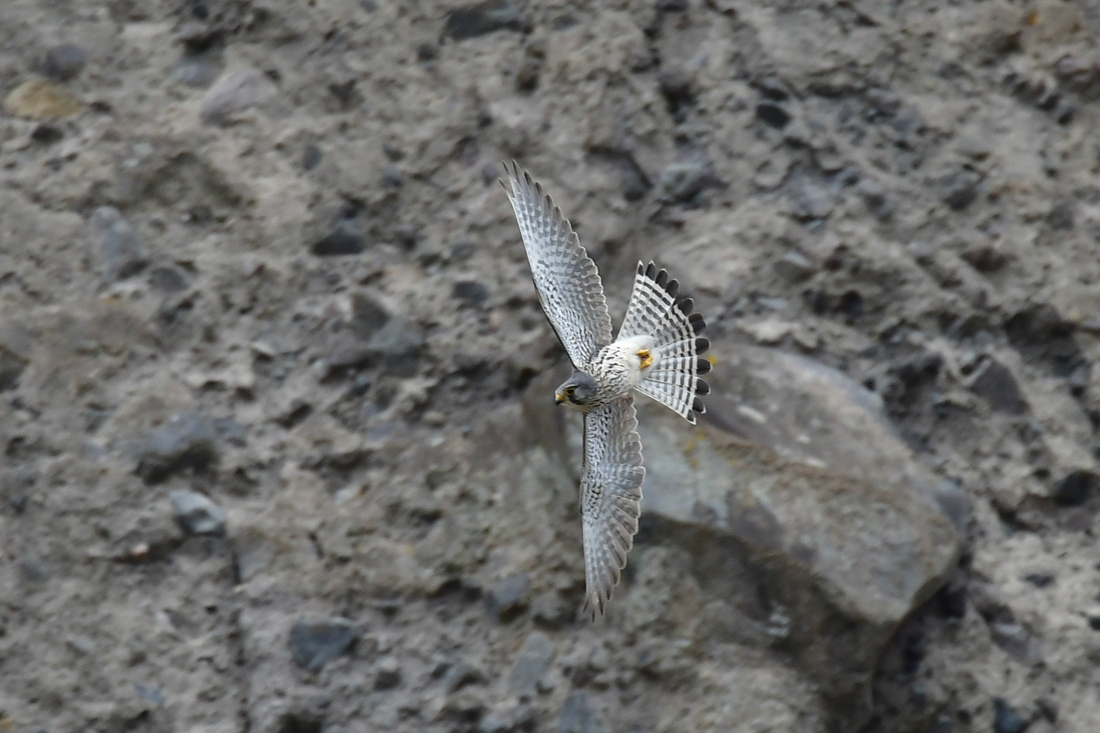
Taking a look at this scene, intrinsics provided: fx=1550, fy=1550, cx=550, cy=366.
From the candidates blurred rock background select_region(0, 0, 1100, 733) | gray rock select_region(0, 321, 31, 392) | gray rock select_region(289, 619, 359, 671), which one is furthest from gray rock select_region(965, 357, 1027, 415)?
gray rock select_region(0, 321, 31, 392)

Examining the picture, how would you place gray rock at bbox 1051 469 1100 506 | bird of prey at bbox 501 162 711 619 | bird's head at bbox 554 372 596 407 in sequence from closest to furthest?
bird's head at bbox 554 372 596 407 → bird of prey at bbox 501 162 711 619 → gray rock at bbox 1051 469 1100 506

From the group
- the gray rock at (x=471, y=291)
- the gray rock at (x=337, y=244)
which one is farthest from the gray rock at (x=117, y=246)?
the gray rock at (x=471, y=291)

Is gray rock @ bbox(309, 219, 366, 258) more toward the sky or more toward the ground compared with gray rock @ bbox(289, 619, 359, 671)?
more toward the sky

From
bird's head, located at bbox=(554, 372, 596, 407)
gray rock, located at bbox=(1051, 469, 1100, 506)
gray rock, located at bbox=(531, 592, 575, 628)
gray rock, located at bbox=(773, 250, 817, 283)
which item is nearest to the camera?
bird's head, located at bbox=(554, 372, 596, 407)

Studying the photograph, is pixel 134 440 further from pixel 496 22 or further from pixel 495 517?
pixel 496 22

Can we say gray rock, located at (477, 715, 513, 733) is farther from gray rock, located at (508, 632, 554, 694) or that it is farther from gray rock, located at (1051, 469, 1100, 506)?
gray rock, located at (1051, 469, 1100, 506)

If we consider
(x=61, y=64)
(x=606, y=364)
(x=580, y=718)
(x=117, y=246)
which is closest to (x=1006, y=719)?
(x=580, y=718)
